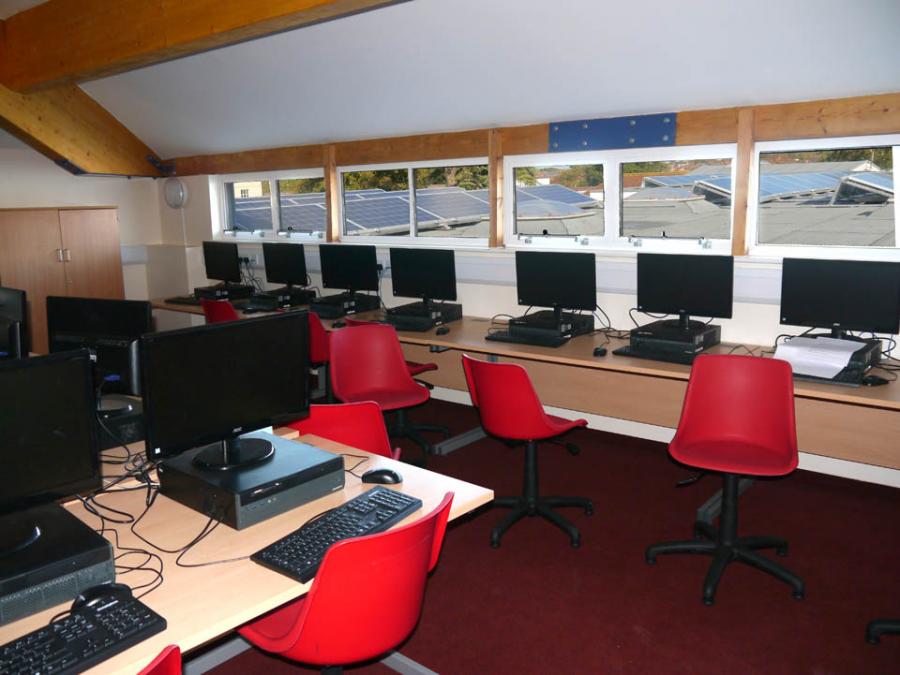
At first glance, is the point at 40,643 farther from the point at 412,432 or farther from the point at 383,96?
the point at 383,96

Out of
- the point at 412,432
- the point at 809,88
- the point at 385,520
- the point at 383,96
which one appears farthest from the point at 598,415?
the point at 385,520

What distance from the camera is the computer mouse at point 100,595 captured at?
1.60m

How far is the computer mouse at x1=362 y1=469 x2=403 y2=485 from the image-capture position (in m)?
2.28

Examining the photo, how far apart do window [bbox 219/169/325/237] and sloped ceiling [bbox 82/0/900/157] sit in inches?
21.6

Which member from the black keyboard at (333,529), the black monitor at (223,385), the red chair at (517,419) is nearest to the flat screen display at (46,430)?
the black monitor at (223,385)

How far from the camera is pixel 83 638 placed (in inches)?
58.5

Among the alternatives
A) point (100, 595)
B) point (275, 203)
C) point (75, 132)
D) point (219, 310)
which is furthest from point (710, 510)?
point (75, 132)

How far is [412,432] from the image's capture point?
4.80 meters

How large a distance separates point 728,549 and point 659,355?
107cm

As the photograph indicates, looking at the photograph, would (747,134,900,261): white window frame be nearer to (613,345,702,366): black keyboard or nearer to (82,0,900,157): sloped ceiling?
(82,0,900,157): sloped ceiling

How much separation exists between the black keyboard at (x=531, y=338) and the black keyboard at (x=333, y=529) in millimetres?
2192

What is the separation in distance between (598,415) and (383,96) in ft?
8.75

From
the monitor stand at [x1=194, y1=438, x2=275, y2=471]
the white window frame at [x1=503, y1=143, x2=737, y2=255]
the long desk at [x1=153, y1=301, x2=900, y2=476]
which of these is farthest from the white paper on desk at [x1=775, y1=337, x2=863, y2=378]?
the monitor stand at [x1=194, y1=438, x2=275, y2=471]

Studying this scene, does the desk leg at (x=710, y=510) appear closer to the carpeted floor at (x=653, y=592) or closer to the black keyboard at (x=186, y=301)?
the carpeted floor at (x=653, y=592)
